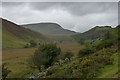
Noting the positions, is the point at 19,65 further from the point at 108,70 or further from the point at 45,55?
the point at 108,70

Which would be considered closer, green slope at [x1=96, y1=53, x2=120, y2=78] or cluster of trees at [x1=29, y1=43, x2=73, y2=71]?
green slope at [x1=96, y1=53, x2=120, y2=78]

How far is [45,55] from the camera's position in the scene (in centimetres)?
3950

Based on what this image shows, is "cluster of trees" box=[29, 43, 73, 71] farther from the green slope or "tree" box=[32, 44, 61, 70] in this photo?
the green slope

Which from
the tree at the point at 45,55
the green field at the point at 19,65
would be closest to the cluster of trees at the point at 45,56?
the tree at the point at 45,55

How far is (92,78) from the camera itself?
60.0 ft

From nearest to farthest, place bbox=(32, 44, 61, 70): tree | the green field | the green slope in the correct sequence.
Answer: the green slope < bbox=(32, 44, 61, 70): tree < the green field

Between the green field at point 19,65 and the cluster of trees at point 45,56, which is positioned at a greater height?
the cluster of trees at point 45,56

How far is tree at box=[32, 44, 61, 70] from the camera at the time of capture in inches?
→ 1550

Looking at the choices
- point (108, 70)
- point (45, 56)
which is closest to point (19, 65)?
point (45, 56)

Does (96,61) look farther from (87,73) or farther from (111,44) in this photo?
(111,44)

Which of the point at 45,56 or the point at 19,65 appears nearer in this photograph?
the point at 45,56

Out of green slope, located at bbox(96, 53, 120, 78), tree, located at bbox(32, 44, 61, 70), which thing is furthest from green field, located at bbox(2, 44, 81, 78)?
green slope, located at bbox(96, 53, 120, 78)

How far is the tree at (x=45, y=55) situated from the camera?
39.4 metres

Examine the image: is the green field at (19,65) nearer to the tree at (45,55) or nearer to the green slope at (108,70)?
the tree at (45,55)
